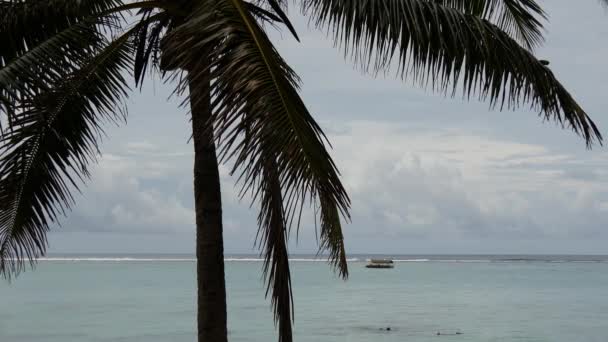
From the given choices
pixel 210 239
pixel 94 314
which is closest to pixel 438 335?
pixel 94 314

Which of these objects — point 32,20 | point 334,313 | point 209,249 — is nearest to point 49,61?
point 32,20

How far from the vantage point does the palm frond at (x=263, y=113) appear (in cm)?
471

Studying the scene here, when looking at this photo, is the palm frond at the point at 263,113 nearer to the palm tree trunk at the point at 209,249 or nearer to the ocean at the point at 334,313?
the palm tree trunk at the point at 209,249

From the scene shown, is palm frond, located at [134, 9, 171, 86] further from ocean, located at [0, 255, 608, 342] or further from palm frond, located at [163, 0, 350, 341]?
ocean, located at [0, 255, 608, 342]

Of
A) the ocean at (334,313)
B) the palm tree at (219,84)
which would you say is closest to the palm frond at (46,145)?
the palm tree at (219,84)

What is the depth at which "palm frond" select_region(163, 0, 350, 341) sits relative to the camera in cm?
471

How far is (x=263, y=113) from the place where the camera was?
16.1ft

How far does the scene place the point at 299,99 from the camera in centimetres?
508

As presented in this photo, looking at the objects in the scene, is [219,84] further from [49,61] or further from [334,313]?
[334,313]

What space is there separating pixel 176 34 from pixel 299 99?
1172mm

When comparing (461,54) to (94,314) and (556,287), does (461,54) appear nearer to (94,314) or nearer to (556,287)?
(94,314)

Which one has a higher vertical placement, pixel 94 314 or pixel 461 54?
pixel 461 54

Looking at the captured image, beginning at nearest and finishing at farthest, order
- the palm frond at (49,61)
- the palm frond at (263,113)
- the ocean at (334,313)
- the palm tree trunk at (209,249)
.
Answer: the palm frond at (263,113) → the palm frond at (49,61) → the palm tree trunk at (209,249) → the ocean at (334,313)

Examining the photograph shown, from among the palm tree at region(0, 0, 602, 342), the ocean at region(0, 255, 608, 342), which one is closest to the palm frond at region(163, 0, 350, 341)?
the palm tree at region(0, 0, 602, 342)
